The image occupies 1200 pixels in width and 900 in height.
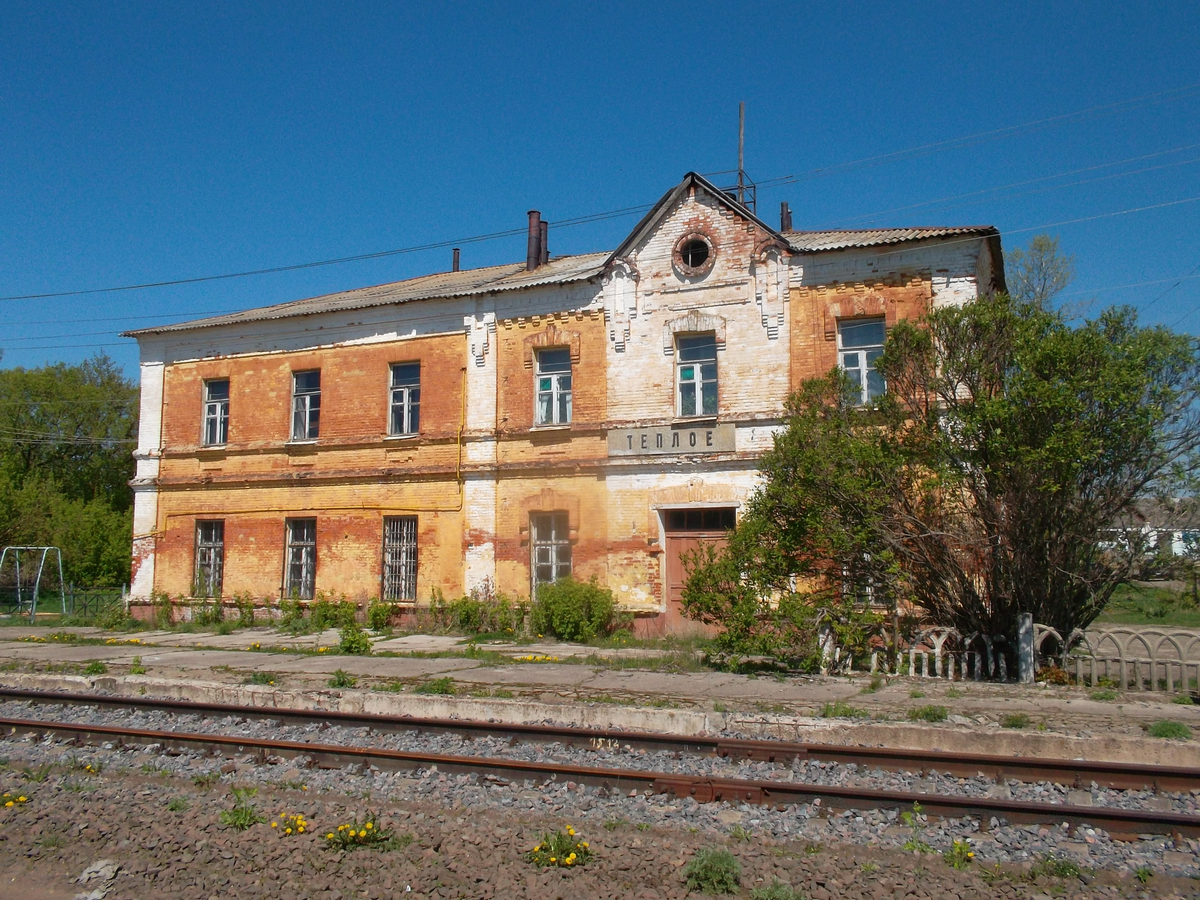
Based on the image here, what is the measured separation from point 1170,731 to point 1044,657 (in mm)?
3313

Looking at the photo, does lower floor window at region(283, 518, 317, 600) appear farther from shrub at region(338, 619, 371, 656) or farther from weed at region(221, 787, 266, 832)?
weed at region(221, 787, 266, 832)

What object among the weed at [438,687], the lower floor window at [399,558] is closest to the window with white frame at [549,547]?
the lower floor window at [399,558]

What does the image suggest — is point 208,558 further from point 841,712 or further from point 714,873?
point 714,873

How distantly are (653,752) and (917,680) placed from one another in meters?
4.22

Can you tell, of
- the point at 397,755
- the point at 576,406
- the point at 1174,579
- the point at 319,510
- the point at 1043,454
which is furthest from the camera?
the point at 319,510

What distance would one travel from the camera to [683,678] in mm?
11156

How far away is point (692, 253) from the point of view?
1645 cm

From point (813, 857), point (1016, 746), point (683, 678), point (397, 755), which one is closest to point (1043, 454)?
point (1016, 746)

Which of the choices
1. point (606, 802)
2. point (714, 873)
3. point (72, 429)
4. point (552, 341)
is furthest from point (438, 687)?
point (72, 429)

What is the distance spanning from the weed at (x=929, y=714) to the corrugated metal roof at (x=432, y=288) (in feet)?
34.6

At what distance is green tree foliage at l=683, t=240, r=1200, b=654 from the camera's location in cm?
1021

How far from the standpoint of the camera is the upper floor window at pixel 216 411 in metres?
20.4

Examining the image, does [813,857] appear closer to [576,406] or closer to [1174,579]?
[1174,579]

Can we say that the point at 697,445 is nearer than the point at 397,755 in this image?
No
